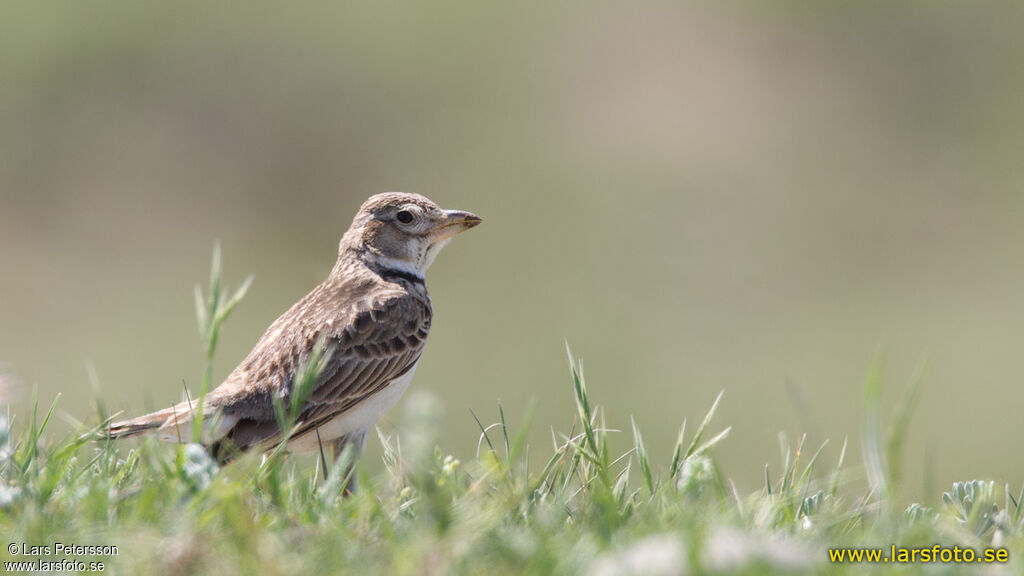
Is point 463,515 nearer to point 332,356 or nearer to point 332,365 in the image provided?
point 332,365

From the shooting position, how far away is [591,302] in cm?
2386

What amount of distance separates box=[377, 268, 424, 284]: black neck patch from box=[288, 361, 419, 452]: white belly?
97cm

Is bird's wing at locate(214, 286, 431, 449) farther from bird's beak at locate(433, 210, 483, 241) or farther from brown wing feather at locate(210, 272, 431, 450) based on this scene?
bird's beak at locate(433, 210, 483, 241)

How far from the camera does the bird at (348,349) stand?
696cm

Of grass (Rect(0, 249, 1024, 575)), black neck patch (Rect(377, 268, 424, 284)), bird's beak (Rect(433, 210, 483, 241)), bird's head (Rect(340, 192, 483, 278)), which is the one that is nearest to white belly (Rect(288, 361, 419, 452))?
black neck patch (Rect(377, 268, 424, 284))

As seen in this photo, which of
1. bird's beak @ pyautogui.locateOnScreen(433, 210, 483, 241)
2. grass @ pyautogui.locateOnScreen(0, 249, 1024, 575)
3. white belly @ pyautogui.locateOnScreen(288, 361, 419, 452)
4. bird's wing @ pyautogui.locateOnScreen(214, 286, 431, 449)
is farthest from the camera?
bird's beak @ pyautogui.locateOnScreen(433, 210, 483, 241)

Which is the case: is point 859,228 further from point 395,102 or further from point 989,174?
point 395,102

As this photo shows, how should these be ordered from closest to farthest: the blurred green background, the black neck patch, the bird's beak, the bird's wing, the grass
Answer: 1. the grass
2. the bird's wing
3. the black neck patch
4. the bird's beak
5. the blurred green background

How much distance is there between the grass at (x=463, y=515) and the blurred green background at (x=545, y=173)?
16690mm

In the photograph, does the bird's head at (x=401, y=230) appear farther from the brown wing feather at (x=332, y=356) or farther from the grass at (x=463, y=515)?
the grass at (x=463, y=515)

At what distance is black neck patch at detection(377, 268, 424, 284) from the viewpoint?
8.53 m

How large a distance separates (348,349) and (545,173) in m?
19.3

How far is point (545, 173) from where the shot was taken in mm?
26641

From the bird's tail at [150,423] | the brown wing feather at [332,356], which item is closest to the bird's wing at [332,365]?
the brown wing feather at [332,356]
